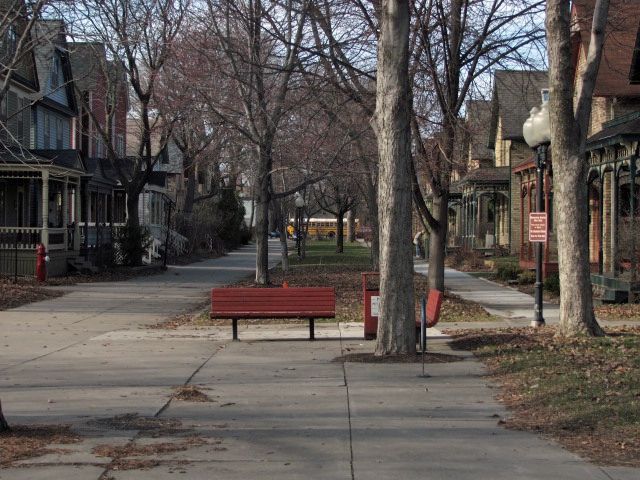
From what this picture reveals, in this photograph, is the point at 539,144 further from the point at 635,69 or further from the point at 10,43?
the point at 10,43

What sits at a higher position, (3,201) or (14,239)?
(3,201)

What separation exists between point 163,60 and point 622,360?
19.0m

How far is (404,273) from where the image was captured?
10492mm

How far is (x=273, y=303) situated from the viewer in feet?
43.0

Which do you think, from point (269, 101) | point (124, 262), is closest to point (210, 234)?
point (124, 262)

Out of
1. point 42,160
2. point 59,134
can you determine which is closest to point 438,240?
point 42,160

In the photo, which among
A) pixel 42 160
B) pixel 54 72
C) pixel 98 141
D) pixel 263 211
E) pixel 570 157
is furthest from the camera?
pixel 98 141

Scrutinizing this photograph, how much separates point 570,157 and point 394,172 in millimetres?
2889

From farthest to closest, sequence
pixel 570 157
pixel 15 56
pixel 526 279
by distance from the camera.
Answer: pixel 526 279 < pixel 15 56 < pixel 570 157

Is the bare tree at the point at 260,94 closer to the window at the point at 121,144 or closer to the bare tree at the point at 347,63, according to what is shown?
the bare tree at the point at 347,63

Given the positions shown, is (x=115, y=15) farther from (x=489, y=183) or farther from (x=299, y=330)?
(x=489, y=183)

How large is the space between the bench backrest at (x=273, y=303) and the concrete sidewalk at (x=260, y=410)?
19.3 inches

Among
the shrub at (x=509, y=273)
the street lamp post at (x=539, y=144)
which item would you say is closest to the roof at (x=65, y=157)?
the shrub at (x=509, y=273)

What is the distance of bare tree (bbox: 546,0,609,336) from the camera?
11.4 metres
